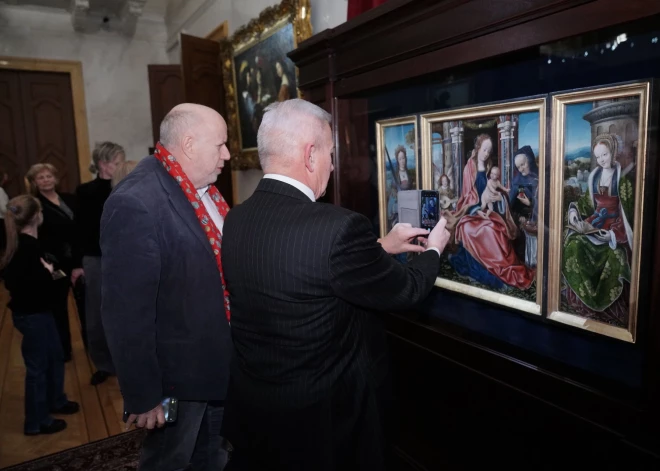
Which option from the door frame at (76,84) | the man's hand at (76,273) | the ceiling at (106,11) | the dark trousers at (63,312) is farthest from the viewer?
the door frame at (76,84)

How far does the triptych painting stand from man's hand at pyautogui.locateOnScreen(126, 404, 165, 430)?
1.12m

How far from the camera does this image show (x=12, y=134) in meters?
6.67

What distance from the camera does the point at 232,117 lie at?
443cm

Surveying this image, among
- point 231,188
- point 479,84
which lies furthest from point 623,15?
point 231,188

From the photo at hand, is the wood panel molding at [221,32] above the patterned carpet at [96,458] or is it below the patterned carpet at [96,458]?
above

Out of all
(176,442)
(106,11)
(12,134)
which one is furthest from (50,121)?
(176,442)

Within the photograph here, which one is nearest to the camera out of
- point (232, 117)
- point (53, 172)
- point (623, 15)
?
point (623, 15)

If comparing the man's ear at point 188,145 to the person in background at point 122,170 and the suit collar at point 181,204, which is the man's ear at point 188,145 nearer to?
the suit collar at point 181,204

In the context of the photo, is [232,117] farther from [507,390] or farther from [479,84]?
[507,390]

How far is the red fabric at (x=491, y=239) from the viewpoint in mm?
1431

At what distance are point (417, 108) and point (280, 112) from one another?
1.88 ft

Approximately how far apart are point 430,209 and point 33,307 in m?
2.53

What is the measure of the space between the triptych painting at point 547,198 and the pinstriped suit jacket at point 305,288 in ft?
0.79

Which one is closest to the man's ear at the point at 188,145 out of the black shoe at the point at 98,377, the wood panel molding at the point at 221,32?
the black shoe at the point at 98,377
